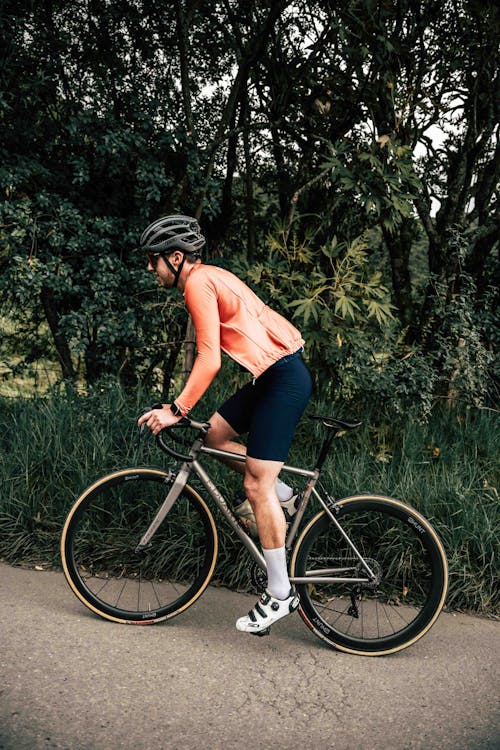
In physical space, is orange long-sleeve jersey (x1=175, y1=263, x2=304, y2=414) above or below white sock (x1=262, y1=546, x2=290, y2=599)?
above

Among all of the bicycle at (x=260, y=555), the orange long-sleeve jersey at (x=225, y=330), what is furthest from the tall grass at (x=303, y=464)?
the orange long-sleeve jersey at (x=225, y=330)

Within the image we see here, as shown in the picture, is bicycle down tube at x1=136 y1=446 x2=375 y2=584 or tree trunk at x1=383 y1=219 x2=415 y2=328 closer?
bicycle down tube at x1=136 y1=446 x2=375 y2=584

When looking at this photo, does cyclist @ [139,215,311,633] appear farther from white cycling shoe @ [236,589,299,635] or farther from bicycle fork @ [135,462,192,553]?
bicycle fork @ [135,462,192,553]

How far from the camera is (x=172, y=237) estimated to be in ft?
Answer: 11.3

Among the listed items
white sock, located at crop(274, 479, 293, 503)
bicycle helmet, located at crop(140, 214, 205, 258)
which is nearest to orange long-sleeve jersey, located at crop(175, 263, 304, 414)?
bicycle helmet, located at crop(140, 214, 205, 258)

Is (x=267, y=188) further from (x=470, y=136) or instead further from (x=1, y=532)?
(x=1, y=532)

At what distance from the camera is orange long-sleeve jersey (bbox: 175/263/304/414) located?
3316 millimetres

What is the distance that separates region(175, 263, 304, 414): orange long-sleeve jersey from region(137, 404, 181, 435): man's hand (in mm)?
64

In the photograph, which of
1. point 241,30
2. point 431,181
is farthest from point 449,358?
point 241,30

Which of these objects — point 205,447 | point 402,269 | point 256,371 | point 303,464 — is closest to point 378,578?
point 205,447

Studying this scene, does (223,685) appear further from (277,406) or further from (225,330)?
(225,330)

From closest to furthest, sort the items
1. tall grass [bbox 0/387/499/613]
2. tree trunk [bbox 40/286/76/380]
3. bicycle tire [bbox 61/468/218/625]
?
bicycle tire [bbox 61/468/218/625] → tall grass [bbox 0/387/499/613] → tree trunk [bbox 40/286/76/380]

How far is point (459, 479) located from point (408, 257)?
262 centimetres

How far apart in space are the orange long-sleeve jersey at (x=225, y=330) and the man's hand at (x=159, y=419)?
2.5 inches
